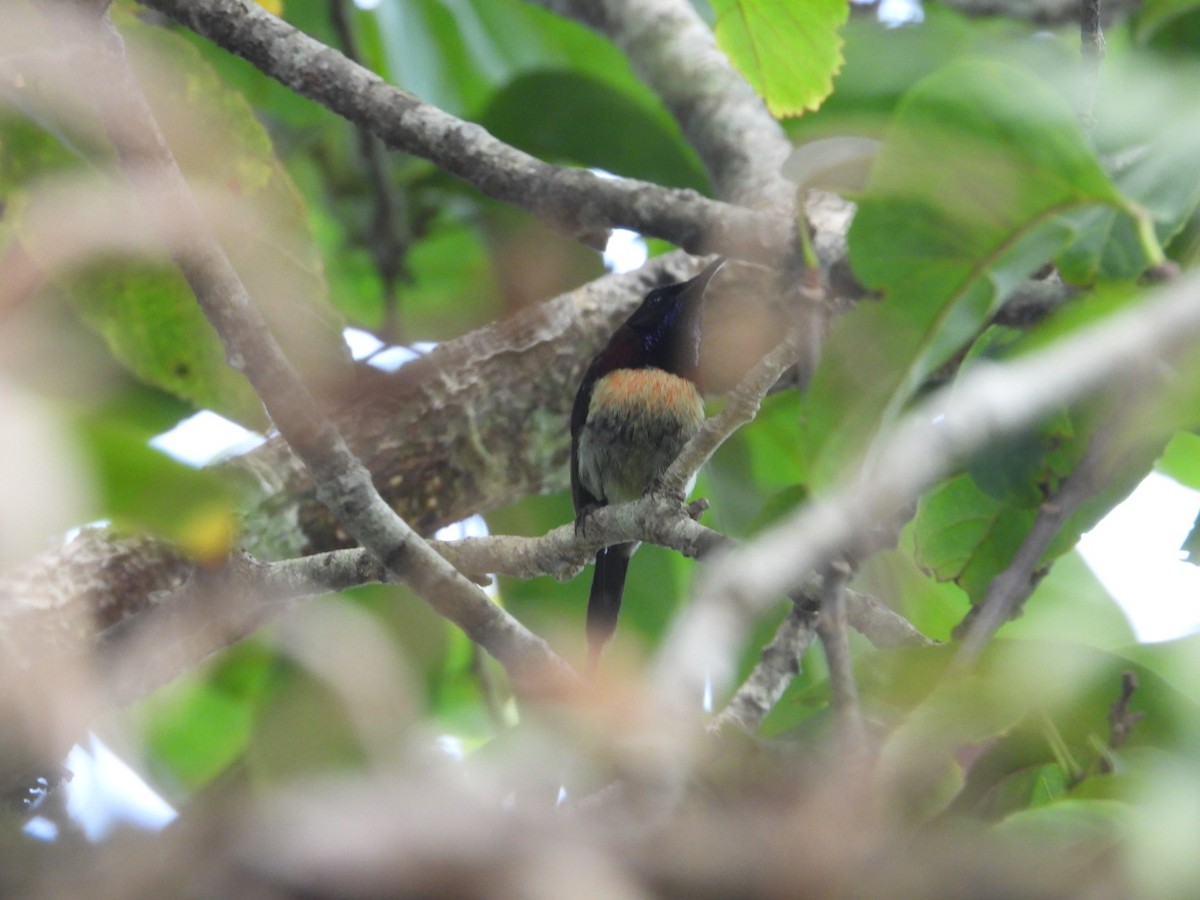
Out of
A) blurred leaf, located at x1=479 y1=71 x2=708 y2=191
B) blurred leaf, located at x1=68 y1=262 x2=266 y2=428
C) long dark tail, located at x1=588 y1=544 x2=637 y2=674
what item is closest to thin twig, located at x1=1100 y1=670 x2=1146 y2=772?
long dark tail, located at x1=588 y1=544 x2=637 y2=674

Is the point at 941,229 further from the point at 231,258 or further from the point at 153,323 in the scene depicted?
the point at 153,323

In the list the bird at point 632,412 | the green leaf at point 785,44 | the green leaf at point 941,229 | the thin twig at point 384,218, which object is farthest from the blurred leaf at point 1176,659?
the thin twig at point 384,218

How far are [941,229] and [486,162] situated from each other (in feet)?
4.24

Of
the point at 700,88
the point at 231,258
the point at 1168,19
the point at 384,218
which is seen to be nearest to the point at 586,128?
the point at 700,88

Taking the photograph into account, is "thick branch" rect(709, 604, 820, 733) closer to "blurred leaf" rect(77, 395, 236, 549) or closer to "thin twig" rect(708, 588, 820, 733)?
→ "thin twig" rect(708, 588, 820, 733)

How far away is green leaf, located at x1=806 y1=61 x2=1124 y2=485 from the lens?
1.32 metres

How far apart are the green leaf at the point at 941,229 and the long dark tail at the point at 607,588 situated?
159 cm

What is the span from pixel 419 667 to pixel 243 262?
1.01 metres

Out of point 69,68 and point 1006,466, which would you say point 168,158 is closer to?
point 69,68

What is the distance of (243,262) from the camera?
2.67 meters

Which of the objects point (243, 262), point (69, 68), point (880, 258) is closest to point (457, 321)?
point (243, 262)

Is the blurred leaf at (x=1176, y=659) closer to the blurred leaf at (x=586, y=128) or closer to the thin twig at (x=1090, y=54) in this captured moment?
the thin twig at (x=1090, y=54)

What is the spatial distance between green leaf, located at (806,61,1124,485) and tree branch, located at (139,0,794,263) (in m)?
1.02

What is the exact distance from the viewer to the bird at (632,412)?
119 inches
